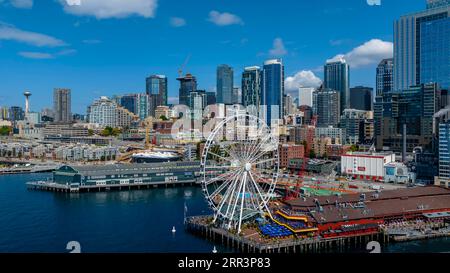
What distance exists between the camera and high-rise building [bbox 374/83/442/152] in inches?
821

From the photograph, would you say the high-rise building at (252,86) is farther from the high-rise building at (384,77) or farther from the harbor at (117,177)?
the harbor at (117,177)

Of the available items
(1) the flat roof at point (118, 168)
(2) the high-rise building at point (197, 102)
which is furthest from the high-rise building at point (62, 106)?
(1) the flat roof at point (118, 168)

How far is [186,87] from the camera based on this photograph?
153 ft

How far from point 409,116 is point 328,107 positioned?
9919mm

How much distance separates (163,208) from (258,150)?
149 inches

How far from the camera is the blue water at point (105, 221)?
747 centimetres

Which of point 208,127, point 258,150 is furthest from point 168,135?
point 258,150

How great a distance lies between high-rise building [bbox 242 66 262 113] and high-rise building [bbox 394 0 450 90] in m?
11.6

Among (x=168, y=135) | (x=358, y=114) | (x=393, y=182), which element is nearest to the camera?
(x=393, y=182)

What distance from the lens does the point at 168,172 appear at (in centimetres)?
1544

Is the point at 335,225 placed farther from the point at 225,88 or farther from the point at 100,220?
the point at 225,88

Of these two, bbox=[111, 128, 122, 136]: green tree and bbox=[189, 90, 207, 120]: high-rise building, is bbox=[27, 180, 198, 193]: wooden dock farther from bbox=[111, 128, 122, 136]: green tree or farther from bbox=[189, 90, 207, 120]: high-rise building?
bbox=[189, 90, 207, 120]: high-rise building
